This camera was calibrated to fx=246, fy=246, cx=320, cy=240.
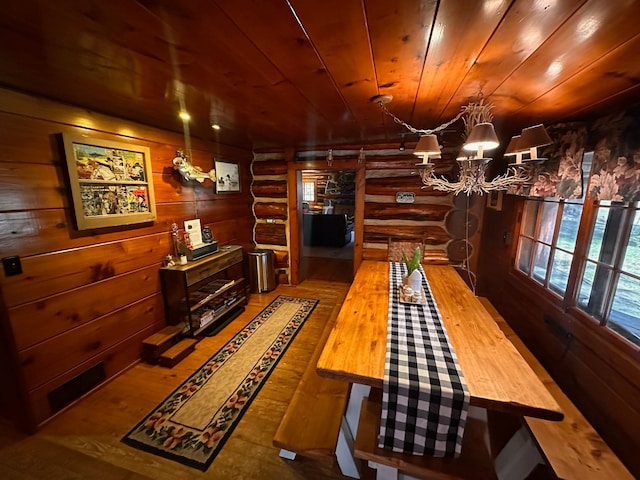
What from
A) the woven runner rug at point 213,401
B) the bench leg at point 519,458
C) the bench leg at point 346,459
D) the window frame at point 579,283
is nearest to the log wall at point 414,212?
the window frame at point 579,283

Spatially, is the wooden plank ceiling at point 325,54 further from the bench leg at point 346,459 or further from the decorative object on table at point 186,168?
the bench leg at point 346,459

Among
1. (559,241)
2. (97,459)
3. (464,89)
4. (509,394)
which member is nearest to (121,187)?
(97,459)

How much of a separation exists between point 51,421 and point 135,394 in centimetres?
47

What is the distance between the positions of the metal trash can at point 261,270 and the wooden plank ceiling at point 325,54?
2.28m

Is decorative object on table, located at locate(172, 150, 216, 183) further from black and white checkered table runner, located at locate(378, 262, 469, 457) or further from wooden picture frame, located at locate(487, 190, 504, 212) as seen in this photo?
wooden picture frame, located at locate(487, 190, 504, 212)

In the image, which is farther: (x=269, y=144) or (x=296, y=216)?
(x=296, y=216)

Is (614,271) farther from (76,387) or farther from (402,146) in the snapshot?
(76,387)

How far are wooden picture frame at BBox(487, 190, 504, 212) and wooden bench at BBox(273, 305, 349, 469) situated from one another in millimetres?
2636

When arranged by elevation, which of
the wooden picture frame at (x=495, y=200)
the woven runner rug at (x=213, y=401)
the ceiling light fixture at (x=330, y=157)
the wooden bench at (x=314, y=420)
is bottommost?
the woven runner rug at (x=213, y=401)

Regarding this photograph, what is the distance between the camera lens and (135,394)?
6.36 ft

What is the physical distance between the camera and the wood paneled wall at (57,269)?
4.92ft

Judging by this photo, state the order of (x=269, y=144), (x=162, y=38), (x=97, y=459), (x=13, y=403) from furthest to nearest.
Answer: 1. (x=269, y=144)
2. (x=13, y=403)
3. (x=97, y=459)
4. (x=162, y=38)

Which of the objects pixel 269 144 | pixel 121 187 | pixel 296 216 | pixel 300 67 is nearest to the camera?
pixel 300 67

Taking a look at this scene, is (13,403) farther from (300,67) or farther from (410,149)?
(410,149)
